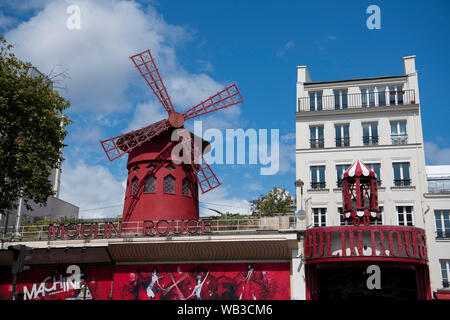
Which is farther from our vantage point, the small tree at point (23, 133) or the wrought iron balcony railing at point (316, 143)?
the wrought iron balcony railing at point (316, 143)

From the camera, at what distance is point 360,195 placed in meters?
19.2

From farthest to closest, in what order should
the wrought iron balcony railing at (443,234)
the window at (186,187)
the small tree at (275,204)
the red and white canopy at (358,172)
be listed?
1. the small tree at (275,204)
2. the window at (186,187)
3. the wrought iron balcony railing at (443,234)
4. the red and white canopy at (358,172)

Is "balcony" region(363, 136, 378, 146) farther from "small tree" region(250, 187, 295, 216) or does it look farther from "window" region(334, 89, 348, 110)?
"small tree" region(250, 187, 295, 216)

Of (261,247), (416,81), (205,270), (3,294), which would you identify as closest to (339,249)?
(261,247)

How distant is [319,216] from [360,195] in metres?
3.40

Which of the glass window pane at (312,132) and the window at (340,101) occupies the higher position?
the window at (340,101)

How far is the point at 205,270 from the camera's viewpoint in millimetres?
21594

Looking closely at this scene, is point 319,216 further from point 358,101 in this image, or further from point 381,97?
point 381,97

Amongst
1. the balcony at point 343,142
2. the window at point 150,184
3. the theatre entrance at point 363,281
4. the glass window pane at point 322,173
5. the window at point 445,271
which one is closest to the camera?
the theatre entrance at point 363,281

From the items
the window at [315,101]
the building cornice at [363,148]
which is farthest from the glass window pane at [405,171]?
the window at [315,101]

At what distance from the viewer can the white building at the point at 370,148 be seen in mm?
21203

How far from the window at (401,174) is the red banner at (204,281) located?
6.38 meters

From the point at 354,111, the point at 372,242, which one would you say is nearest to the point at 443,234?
the point at 372,242

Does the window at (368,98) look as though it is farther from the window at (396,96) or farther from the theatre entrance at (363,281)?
the theatre entrance at (363,281)
